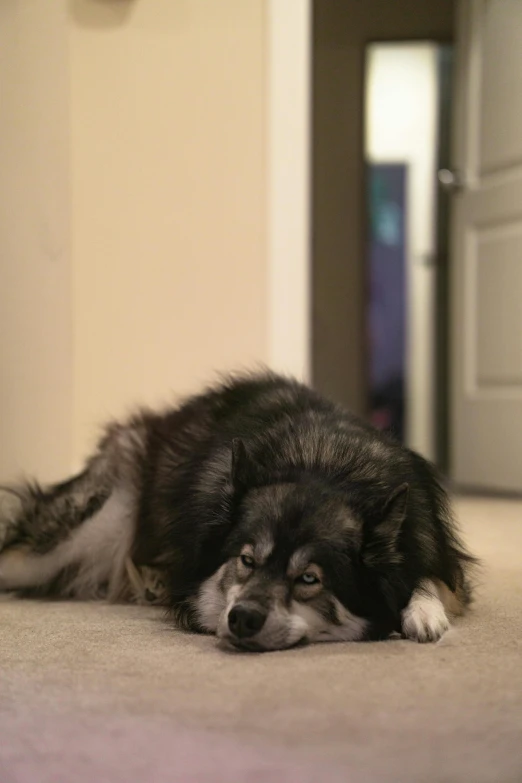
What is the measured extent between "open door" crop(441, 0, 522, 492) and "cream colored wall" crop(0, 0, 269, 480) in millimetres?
1916

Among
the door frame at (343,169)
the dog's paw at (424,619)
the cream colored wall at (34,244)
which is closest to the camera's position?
the dog's paw at (424,619)

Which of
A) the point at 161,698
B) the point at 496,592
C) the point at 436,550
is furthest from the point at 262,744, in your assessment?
the point at 496,592

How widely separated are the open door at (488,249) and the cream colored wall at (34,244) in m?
2.51

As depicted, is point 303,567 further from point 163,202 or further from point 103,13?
point 103,13

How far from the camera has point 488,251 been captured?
505cm

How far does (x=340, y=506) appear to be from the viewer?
182 cm

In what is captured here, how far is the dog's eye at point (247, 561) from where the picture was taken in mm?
1784

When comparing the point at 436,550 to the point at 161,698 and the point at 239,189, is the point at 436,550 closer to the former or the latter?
the point at 161,698

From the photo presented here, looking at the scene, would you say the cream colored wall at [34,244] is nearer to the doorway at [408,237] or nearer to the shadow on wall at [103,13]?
the shadow on wall at [103,13]

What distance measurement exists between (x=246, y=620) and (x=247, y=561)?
6.3 inches

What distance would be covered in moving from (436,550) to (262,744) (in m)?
0.94

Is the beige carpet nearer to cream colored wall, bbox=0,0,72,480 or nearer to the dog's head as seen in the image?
the dog's head

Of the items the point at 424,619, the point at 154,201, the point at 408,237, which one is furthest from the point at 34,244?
the point at 408,237

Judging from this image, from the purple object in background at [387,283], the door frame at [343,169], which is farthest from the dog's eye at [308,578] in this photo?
the purple object in background at [387,283]
